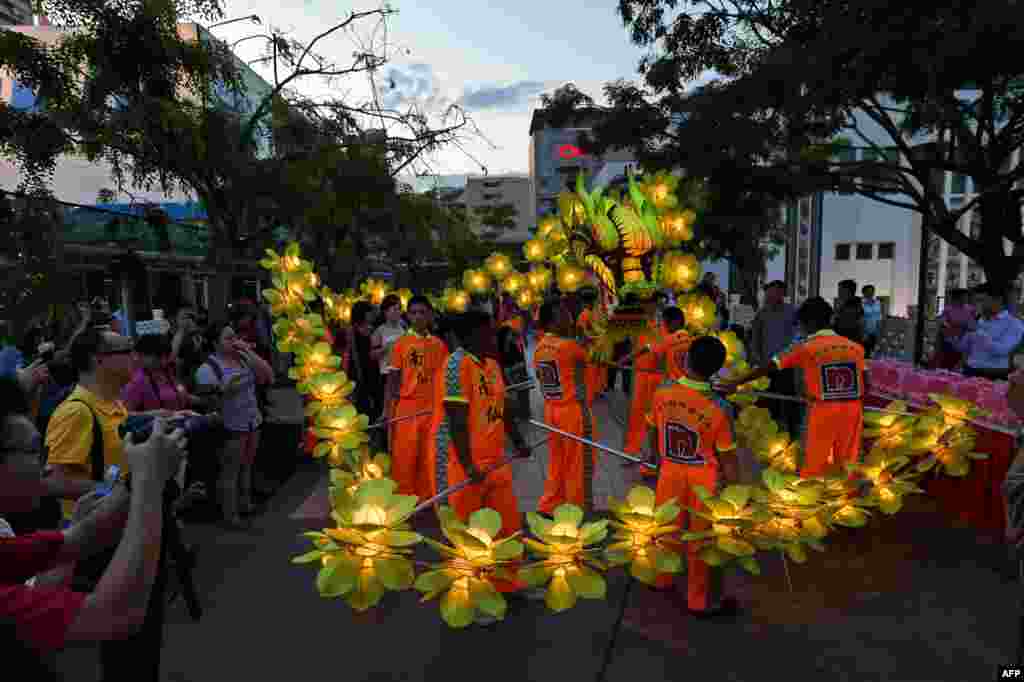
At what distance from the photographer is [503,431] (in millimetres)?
3740

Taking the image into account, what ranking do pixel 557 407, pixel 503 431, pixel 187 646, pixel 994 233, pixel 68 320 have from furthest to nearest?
pixel 994 233 < pixel 68 320 < pixel 557 407 < pixel 503 431 < pixel 187 646

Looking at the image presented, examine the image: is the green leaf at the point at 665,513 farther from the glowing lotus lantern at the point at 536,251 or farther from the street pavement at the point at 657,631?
the glowing lotus lantern at the point at 536,251

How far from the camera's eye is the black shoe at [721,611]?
3455mm

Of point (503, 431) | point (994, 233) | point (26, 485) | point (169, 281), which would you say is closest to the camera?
point (26, 485)

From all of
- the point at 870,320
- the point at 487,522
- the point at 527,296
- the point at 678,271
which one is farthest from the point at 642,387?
the point at 870,320

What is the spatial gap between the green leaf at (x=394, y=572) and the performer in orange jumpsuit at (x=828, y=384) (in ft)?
10.8

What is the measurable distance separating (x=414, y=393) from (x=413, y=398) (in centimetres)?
4

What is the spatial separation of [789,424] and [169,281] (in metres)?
13.5

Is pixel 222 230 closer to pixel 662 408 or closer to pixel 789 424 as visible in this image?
pixel 662 408

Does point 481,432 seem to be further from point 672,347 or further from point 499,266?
point 499,266

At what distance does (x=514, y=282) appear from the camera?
7.64 meters

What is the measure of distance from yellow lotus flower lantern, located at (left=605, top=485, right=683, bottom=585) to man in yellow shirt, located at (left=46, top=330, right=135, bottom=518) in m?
2.00

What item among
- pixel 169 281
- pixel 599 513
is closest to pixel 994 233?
pixel 599 513

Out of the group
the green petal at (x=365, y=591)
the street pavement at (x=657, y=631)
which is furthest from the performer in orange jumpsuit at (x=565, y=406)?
the green petal at (x=365, y=591)
